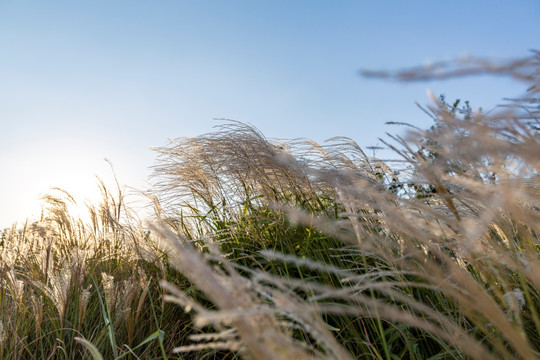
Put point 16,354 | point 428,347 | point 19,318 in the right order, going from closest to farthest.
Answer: point 428,347 → point 16,354 → point 19,318

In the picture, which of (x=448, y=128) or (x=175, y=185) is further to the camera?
(x=175, y=185)

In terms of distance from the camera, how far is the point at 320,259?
271 centimetres

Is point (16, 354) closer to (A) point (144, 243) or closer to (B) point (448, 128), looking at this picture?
(A) point (144, 243)

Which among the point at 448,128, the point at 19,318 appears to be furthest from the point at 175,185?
the point at 448,128

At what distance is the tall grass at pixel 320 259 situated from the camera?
29.0 inches

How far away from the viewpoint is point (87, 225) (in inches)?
186

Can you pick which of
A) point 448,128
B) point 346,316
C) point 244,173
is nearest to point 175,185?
point 244,173

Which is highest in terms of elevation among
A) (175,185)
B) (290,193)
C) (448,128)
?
(448,128)

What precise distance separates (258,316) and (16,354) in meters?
2.43

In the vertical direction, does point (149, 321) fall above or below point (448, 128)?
below

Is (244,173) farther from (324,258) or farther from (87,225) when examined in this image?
(87,225)

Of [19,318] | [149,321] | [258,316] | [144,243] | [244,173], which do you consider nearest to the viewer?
[258,316]

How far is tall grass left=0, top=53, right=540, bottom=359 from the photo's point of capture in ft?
2.41

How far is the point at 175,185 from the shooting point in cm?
390
